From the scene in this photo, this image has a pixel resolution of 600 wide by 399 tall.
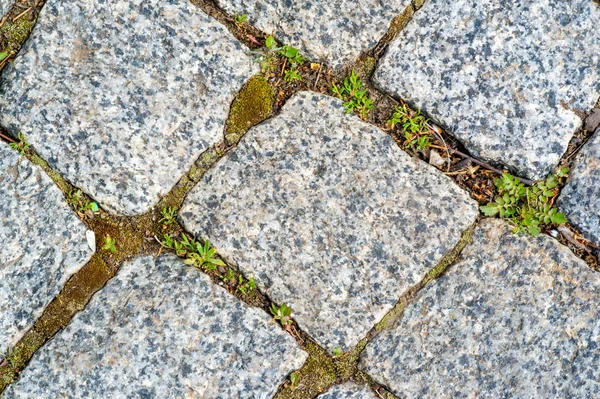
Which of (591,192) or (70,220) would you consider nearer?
(70,220)

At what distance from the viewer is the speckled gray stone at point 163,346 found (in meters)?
2.00

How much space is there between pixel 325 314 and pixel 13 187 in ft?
3.54

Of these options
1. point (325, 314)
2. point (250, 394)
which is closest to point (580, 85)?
point (325, 314)

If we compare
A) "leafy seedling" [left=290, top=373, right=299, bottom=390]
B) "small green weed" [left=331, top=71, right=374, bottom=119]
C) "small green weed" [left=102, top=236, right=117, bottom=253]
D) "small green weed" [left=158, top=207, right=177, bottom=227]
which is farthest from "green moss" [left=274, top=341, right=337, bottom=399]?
"small green weed" [left=331, top=71, right=374, bottom=119]

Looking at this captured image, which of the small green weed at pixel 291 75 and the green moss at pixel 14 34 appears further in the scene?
the small green weed at pixel 291 75

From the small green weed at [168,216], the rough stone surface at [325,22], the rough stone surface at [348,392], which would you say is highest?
the rough stone surface at [325,22]

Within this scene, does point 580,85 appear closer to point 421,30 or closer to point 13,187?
point 421,30

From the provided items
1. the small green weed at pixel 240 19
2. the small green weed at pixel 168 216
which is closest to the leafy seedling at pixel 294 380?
the small green weed at pixel 168 216

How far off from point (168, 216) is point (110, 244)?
0.68 feet

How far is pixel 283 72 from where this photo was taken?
2.19 meters

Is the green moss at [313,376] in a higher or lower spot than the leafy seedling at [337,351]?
lower

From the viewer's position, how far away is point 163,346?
6.65 feet

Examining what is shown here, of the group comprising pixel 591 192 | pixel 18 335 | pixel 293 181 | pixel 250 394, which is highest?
pixel 591 192

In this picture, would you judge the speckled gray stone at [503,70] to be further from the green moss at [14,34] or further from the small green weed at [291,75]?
the green moss at [14,34]
